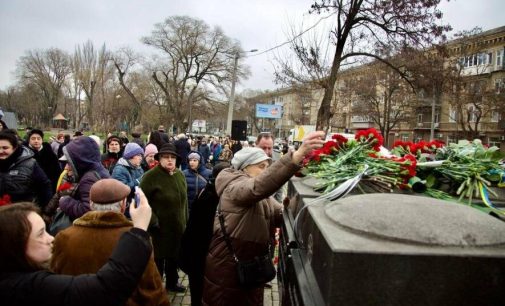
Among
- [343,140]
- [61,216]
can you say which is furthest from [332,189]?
[61,216]

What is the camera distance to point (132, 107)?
52344 mm

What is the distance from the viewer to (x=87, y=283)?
1.48 meters

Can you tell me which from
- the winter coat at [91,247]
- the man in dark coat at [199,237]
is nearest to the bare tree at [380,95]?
the man in dark coat at [199,237]

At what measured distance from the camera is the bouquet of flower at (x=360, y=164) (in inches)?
93.7

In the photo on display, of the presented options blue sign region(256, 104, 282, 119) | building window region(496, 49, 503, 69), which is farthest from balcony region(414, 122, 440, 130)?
blue sign region(256, 104, 282, 119)

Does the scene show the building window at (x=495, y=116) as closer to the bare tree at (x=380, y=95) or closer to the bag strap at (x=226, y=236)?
the bare tree at (x=380, y=95)

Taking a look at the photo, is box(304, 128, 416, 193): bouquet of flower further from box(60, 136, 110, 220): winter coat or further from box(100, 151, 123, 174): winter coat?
box(100, 151, 123, 174): winter coat

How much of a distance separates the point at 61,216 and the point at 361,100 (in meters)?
28.6

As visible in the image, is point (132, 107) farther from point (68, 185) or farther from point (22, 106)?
point (68, 185)

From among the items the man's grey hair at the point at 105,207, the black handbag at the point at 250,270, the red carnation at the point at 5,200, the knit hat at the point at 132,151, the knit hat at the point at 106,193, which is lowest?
the black handbag at the point at 250,270

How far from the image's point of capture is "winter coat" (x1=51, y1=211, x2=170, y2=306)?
191cm

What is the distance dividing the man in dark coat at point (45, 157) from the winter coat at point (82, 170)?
257 cm

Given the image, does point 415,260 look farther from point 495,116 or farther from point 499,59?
point 499,59

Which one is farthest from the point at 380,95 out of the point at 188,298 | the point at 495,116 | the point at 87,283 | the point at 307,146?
the point at 87,283
